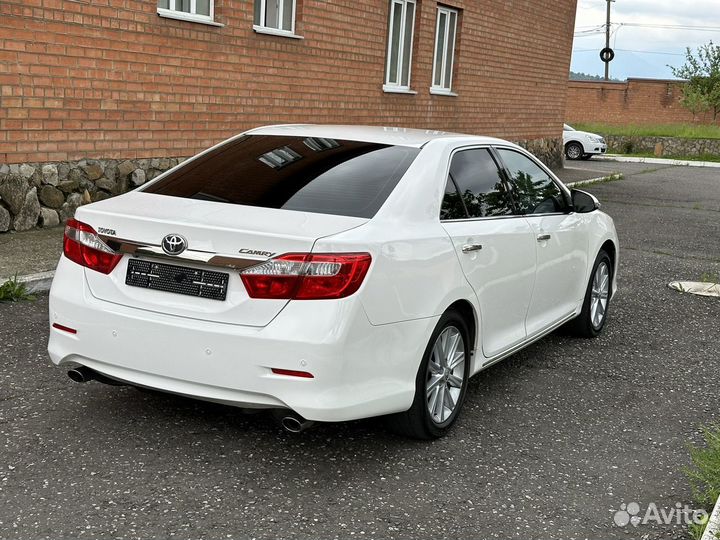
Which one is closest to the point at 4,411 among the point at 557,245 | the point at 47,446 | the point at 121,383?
the point at 47,446

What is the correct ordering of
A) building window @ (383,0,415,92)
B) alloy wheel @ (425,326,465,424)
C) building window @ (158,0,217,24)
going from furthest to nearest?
1. building window @ (383,0,415,92)
2. building window @ (158,0,217,24)
3. alloy wheel @ (425,326,465,424)

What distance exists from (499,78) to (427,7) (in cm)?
378

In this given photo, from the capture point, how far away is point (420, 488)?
13.6 ft

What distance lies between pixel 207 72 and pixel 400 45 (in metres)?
5.34

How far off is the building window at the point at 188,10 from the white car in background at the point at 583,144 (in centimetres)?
2200

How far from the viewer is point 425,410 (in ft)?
14.8

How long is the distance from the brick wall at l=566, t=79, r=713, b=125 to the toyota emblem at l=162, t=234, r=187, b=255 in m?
45.8

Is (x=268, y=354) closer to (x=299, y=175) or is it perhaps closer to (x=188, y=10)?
(x=299, y=175)

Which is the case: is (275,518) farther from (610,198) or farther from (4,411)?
(610,198)

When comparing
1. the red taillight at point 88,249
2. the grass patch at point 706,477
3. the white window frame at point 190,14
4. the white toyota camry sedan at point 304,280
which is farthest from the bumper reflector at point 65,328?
the white window frame at point 190,14

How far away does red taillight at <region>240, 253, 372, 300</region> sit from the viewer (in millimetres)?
3854

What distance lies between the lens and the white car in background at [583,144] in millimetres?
31625

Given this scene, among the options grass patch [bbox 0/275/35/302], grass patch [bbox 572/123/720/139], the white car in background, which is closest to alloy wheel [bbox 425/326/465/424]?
grass patch [bbox 0/275/35/302]

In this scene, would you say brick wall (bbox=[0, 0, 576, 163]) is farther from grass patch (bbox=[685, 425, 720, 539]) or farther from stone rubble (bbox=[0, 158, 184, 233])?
grass patch (bbox=[685, 425, 720, 539])
